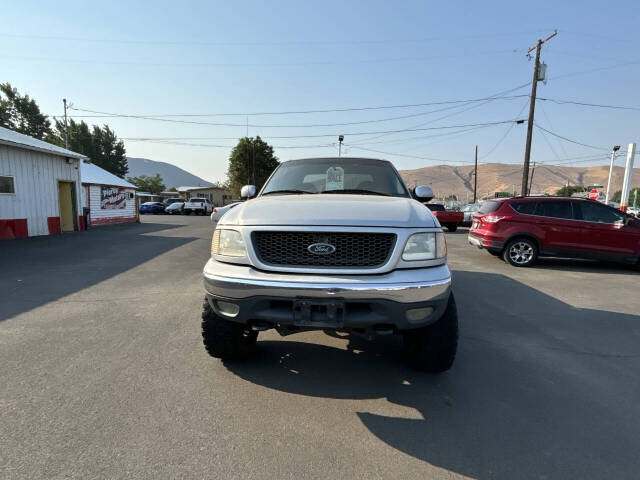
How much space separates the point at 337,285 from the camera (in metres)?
2.20

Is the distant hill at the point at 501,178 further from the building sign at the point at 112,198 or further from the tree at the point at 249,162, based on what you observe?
the building sign at the point at 112,198

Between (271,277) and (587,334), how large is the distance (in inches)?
152

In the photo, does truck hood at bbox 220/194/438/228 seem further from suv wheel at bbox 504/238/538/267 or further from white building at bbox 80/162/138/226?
white building at bbox 80/162/138/226

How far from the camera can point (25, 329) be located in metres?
3.80

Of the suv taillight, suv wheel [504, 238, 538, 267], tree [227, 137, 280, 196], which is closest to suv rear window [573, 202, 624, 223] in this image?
suv wheel [504, 238, 538, 267]

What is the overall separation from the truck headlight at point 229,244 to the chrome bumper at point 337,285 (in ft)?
0.48

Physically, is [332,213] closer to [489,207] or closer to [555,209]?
[489,207]

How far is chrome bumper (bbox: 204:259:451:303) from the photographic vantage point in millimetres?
2184

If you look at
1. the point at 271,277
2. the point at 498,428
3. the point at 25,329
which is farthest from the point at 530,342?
the point at 25,329

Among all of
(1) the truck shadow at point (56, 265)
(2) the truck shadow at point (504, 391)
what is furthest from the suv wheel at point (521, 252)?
(1) the truck shadow at point (56, 265)

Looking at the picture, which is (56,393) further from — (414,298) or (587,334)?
(587,334)

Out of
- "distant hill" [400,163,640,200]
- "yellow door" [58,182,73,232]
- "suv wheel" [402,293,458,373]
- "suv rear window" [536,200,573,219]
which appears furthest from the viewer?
"distant hill" [400,163,640,200]

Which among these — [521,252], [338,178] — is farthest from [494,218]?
[338,178]

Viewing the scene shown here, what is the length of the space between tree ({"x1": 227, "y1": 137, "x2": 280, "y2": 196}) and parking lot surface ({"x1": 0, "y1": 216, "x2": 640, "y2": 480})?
145 feet
